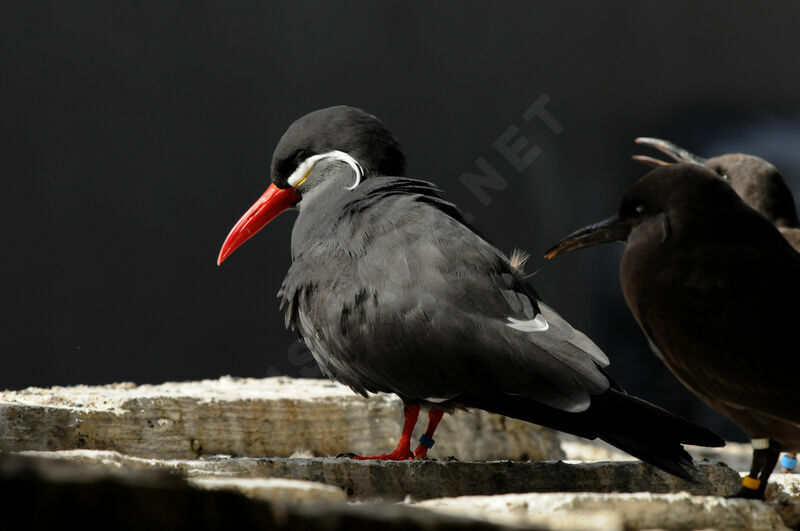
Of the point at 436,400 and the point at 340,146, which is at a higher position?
the point at 340,146

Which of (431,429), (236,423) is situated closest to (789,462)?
(431,429)

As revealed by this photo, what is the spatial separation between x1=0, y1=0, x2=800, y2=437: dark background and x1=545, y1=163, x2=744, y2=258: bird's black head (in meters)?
4.72

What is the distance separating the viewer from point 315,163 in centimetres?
393

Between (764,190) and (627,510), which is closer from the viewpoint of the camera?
(627,510)

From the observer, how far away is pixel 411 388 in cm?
307

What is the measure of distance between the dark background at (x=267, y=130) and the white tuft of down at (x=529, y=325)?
4563mm

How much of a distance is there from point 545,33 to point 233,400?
208 inches

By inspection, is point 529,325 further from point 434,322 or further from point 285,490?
point 285,490

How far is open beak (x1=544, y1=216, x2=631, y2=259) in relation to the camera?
2.97 meters

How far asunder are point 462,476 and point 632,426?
51 cm

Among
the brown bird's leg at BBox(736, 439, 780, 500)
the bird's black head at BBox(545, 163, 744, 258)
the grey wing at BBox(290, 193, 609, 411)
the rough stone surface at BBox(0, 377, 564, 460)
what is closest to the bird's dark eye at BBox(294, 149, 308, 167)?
the grey wing at BBox(290, 193, 609, 411)

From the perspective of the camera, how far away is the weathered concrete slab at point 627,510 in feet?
6.07

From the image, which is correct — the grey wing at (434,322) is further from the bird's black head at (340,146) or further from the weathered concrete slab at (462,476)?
the bird's black head at (340,146)

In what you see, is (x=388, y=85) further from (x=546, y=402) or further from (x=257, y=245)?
(x=546, y=402)
